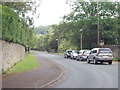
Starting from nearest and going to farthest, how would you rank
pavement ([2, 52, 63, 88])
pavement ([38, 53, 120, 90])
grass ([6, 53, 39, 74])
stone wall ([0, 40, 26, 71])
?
pavement ([2, 52, 63, 88]) → pavement ([38, 53, 120, 90]) → stone wall ([0, 40, 26, 71]) → grass ([6, 53, 39, 74])

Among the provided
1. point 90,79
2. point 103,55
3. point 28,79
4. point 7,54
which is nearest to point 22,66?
point 7,54

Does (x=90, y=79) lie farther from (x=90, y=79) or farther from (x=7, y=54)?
(x=7, y=54)

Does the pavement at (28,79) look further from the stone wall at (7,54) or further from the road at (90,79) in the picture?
the stone wall at (7,54)

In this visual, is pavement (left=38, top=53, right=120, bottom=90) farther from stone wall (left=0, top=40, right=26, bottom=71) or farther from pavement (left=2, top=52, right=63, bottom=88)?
stone wall (left=0, top=40, right=26, bottom=71)

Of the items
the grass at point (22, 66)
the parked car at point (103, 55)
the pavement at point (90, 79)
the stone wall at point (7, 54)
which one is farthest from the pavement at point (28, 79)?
the parked car at point (103, 55)

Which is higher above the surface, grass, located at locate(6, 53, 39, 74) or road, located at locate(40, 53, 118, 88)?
grass, located at locate(6, 53, 39, 74)

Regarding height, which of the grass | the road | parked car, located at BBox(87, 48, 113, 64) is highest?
parked car, located at BBox(87, 48, 113, 64)

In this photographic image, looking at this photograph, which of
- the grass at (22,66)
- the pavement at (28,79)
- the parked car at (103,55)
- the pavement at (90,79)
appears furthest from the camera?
the parked car at (103,55)

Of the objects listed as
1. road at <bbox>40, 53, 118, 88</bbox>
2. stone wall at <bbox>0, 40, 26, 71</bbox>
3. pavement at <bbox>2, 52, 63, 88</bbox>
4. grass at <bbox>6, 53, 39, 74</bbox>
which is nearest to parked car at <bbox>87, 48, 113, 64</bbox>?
grass at <bbox>6, 53, 39, 74</bbox>

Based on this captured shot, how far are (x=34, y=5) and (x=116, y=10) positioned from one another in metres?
26.6

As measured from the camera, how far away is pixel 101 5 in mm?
45188

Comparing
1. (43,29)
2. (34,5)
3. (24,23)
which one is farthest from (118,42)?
(43,29)

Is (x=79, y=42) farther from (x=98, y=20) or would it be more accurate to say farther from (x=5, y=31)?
(x=5, y=31)

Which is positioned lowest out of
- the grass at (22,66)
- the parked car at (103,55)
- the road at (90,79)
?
the road at (90,79)
